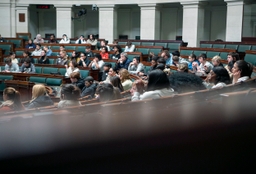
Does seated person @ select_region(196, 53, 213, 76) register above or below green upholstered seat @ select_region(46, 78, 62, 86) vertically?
above

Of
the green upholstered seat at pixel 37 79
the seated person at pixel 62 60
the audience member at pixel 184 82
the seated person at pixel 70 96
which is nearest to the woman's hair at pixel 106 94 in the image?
the seated person at pixel 70 96

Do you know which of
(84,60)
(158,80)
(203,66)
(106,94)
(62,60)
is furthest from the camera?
(62,60)

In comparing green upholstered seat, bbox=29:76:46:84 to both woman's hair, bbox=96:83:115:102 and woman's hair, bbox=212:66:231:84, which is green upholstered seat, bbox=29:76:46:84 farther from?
woman's hair, bbox=96:83:115:102

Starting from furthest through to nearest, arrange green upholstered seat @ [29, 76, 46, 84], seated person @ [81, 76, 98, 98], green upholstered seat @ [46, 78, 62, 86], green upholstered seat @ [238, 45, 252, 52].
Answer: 1. green upholstered seat @ [238, 45, 252, 52]
2. green upholstered seat @ [29, 76, 46, 84]
3. green upholstered seat @ [46, 78, 62, 86]
4. seated person @ [81, 76, 98, 98]

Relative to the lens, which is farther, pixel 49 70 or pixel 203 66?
pixel 49 70

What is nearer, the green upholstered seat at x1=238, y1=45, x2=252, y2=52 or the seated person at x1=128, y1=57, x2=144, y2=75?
the seated person at x1=128, y1=57, x2=144, y2=75

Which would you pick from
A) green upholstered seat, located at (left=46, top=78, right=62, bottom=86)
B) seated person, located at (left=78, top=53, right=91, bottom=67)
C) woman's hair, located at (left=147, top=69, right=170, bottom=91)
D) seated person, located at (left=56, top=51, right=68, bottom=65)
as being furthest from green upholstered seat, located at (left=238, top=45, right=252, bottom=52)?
woman's hair, located at (left=147, top=69, right=170, bottom=91)

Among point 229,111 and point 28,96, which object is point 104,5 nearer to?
point 28,96

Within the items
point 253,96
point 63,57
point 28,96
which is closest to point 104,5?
point 63,57

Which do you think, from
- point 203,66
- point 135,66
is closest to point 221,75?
point 203,66

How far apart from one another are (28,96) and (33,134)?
617 centimetres

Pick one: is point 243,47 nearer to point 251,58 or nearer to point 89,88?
point 251,58

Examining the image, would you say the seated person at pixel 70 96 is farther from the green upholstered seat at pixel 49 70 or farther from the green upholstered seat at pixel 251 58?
the green upholstered seat at pixel 251 58

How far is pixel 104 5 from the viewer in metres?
15.6
